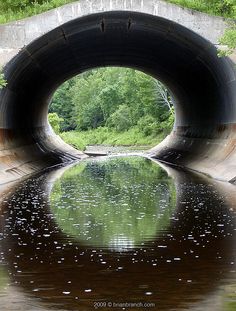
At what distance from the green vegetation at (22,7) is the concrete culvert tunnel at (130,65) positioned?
863 mm

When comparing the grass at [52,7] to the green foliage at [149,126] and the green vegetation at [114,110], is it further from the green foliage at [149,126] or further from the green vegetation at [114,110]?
the green foliage at [149,126]

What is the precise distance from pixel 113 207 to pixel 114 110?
290ft

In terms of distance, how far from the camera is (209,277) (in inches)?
344

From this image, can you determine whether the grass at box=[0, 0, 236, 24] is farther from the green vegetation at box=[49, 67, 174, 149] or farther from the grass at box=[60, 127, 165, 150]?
the green vegetation at box=[49, 67, 174, 149]

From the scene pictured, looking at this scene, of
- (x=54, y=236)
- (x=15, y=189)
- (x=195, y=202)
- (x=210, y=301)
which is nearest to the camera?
(x=210, y=301)

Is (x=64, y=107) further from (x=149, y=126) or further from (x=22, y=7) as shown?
(x=22, y=7)

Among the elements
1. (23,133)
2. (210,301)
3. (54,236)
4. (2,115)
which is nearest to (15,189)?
(2,115)

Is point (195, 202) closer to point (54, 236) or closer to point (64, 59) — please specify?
point (54, 236)

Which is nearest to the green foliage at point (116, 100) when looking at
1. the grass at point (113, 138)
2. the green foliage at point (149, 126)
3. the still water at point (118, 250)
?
the green foliage at point (149, 126)

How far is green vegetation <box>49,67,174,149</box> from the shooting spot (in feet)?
221

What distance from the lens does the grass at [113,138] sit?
57344 mm

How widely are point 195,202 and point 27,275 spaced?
8874 millimetres

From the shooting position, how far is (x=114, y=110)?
104 m

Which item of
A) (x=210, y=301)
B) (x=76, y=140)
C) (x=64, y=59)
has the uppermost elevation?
(x=76, y=140)
